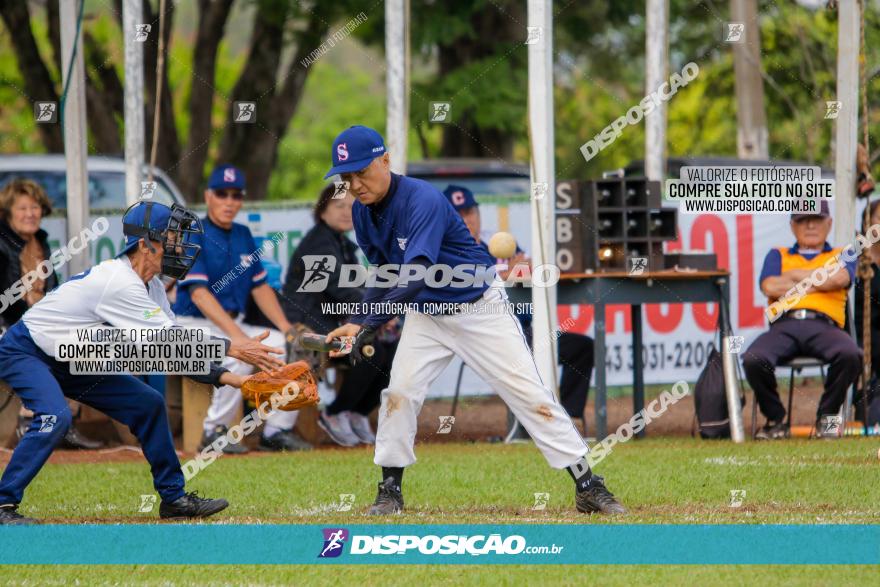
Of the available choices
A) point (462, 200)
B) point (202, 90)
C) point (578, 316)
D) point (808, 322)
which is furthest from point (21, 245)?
point (202, 90)

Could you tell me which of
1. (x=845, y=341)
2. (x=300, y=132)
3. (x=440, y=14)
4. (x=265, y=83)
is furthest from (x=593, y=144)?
(x=300, y=132)

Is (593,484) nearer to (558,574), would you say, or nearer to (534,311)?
(558,574)

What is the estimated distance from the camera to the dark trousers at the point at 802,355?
11656 mm

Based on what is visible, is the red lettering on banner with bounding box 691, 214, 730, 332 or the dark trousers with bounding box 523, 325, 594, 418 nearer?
the dark trousers with bounding box 523, 325, 594, 418

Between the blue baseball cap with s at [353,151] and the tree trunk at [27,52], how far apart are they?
14.7 metres

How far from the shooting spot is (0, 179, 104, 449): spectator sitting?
11.7 metres

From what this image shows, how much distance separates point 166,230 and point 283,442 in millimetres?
4351

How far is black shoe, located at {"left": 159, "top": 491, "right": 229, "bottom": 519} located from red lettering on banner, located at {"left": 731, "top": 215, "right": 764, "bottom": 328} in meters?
8.04

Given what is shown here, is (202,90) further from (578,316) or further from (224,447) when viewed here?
(224,447)

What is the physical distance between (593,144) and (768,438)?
2728mm

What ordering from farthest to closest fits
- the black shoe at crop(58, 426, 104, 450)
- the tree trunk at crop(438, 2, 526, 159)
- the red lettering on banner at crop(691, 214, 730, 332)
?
the tree trunk at crop(438, 2, 526, 159)
the red lettering on banner at crop(691, 214, 730, 332)
the black shoe at crop(58, 426, 104, 450)

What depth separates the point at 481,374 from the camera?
840cm

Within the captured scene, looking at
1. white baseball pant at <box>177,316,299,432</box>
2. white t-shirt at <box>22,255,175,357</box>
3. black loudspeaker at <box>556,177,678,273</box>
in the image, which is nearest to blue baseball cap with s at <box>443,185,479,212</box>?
black loudspeaker at <box>556,177,678,273</box>

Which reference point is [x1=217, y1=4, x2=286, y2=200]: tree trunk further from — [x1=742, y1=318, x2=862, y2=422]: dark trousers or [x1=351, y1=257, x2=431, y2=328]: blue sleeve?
[x1=351, y1=257, x2=431, y2=328]: blue sleeve
